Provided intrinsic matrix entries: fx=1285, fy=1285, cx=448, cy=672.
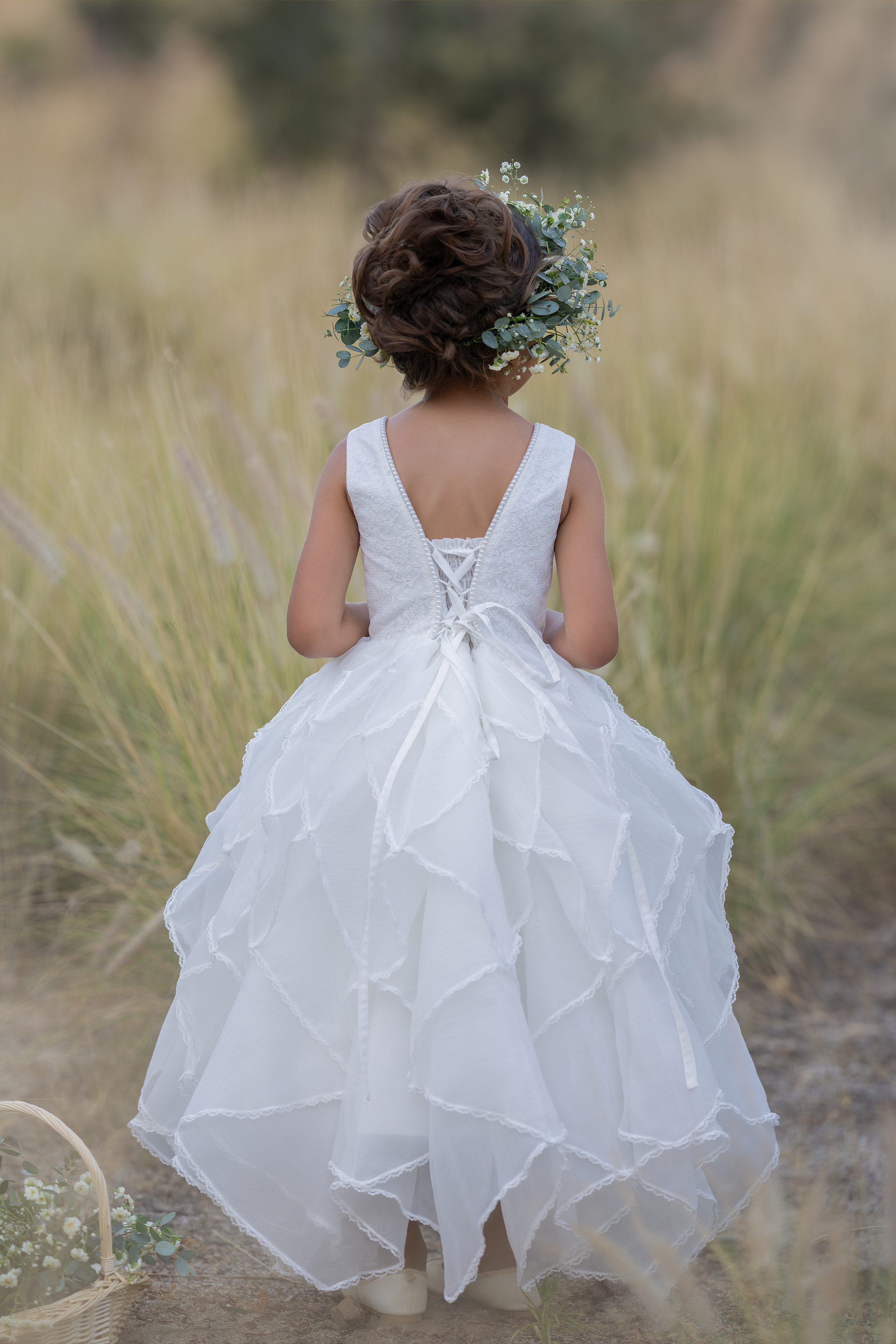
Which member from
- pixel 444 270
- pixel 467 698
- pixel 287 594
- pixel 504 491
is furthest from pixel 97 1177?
pixel 287 594

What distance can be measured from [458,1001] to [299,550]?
1.58 metres

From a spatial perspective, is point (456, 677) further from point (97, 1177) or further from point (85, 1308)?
point (85, 1308)

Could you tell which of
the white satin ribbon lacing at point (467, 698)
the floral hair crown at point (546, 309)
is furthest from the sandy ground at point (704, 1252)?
the floral hair crown at point (546, 309)

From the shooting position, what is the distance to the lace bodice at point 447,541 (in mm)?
1854

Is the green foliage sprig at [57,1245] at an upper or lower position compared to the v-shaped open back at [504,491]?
lower

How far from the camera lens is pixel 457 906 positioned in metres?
1.66

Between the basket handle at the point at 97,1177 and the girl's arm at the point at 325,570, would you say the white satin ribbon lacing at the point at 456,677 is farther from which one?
the basket handle at the point at 97,1177

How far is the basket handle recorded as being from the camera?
1.74 m

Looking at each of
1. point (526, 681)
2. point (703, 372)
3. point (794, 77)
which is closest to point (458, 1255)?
point (526, 681)

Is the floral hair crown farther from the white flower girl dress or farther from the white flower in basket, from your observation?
the white flower in basket

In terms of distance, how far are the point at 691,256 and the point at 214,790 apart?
5.36 meters

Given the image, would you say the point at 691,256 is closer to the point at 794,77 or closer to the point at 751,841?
the point at 751,841

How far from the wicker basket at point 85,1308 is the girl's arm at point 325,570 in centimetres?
75

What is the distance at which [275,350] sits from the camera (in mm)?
3535
